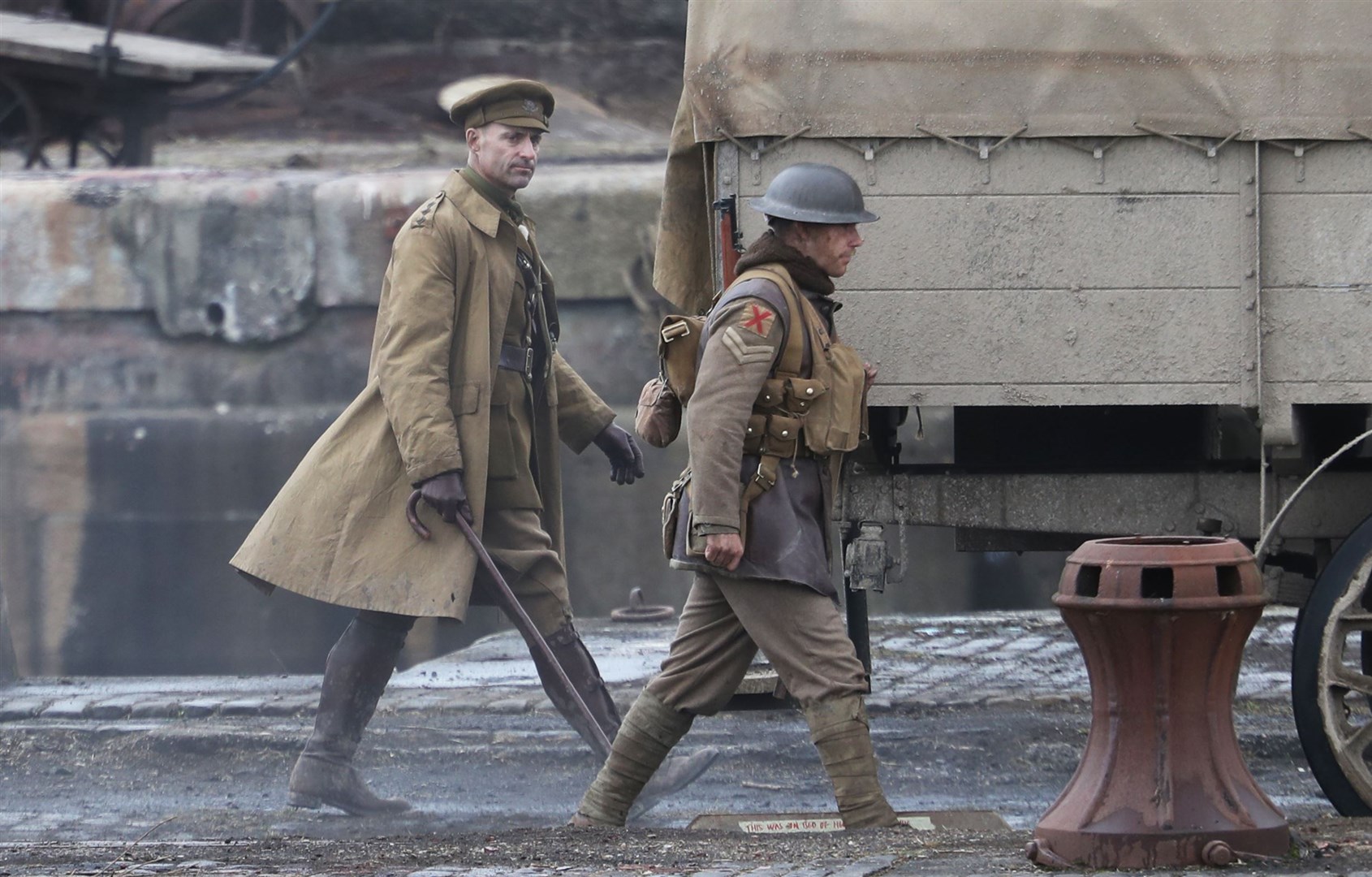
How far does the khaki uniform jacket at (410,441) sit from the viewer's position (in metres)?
6.04

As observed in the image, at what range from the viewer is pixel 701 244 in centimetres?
602

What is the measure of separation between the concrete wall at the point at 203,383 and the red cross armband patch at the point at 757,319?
4.56 metres

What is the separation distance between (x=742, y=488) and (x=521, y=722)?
105 inches

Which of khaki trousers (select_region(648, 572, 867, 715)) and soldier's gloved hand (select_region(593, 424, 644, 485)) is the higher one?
soldier's gloved hand (select_region(593, 424, 644, 485))

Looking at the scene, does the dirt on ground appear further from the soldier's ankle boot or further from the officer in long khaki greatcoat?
the officer in long khaki greatcoat

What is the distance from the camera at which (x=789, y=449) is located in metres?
5.04

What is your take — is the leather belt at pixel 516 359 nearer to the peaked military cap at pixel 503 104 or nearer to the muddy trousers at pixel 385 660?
the muddy trousers at pixel 385 660

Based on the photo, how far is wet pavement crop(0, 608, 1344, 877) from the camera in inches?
187

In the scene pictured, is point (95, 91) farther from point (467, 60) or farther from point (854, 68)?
point (854, 68)

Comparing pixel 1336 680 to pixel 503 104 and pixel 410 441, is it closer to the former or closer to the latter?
pixel 410 441

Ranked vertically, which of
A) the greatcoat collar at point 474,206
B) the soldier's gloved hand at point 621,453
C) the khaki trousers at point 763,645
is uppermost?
the greatcoat collar at point 474,206

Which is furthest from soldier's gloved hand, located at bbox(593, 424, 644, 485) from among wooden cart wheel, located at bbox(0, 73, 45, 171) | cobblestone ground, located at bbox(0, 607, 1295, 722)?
wooden cart wheel, located at bbox(0, 73, 45, 171)

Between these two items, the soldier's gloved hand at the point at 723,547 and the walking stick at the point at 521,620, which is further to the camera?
the walking stick at the point at 521,620

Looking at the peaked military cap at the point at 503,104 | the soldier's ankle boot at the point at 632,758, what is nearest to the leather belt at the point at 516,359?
the peaked military cap at the point at 503,104
